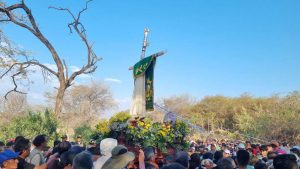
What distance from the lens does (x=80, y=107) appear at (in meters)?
53.0

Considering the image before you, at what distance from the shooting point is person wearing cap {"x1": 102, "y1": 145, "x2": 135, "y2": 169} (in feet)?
14.1

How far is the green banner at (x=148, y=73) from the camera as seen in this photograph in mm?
10328

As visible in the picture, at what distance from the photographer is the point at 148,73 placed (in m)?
10.4

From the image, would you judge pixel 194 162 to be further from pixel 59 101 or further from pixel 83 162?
pixel 59 101

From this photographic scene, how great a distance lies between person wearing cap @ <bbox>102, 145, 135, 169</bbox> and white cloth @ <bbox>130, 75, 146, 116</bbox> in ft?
17.4

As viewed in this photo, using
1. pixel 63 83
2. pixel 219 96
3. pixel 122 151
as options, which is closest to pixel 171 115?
pixel 122 151

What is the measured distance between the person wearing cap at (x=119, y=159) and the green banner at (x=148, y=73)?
585 centimetres

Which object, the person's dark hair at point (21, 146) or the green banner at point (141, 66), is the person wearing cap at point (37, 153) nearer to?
the person's dark hair at point (21, 146)

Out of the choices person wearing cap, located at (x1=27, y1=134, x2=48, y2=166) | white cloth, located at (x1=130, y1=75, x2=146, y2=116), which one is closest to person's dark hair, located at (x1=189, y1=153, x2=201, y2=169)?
person wearing cap, located at (x1=27, y1=134, x2=48, y2=166)

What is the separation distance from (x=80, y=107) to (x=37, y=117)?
40086mm

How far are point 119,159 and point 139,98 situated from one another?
573cm

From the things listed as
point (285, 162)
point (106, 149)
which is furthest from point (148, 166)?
point (285, 162)

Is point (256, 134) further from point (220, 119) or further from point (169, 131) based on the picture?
point (169, 131)

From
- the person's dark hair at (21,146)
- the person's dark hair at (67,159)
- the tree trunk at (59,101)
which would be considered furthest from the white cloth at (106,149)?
the tree trunk at (59,101)
